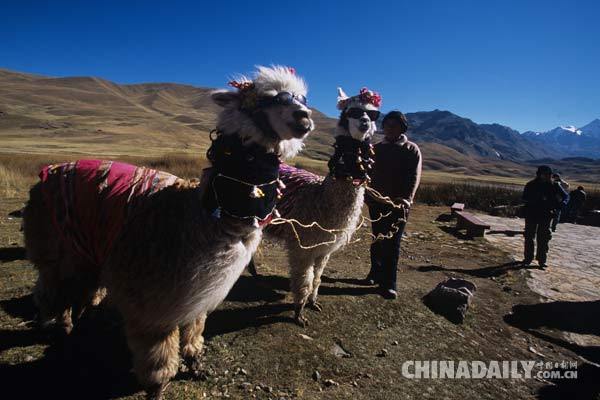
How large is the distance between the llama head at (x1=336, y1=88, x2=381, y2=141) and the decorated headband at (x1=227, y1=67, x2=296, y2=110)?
4.94ft

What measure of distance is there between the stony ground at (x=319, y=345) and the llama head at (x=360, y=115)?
2.01 m

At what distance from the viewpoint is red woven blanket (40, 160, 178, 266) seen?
253cm

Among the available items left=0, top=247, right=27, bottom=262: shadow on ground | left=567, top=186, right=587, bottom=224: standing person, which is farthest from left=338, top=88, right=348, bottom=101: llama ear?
left=567, top=186, right=587, bottom=224: standing person

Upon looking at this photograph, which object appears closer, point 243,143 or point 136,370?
point 243,143

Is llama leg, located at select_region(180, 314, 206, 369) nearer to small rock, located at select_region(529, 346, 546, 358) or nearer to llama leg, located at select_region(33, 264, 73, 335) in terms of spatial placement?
llama leg, located at select_region(33, 264, 73, 335)

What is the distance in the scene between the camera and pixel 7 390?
2.44 metres

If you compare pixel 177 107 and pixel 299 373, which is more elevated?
pixel 177 107

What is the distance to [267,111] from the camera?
212 cm

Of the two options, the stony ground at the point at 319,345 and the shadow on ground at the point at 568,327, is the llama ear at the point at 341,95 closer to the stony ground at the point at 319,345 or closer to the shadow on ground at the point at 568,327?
the stony ground at the point at 319,345

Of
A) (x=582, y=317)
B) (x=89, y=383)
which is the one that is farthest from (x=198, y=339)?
(x=582, y=317)

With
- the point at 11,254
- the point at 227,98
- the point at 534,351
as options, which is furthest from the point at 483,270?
the point at 11,254

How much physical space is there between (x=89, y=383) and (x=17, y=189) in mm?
9425

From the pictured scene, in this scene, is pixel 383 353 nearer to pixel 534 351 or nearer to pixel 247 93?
→ pixel 534 351

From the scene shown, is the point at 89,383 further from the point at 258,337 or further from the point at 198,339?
the point at 258,337
